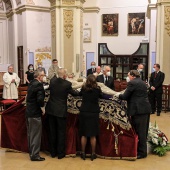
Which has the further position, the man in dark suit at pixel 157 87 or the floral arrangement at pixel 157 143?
the man in dark suit at pixel 157 87

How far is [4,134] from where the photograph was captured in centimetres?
573

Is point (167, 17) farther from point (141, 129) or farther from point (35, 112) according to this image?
point (35, 112)

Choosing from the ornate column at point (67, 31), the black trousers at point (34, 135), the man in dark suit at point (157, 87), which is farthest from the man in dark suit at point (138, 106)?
the ornate column at point (67, 31)

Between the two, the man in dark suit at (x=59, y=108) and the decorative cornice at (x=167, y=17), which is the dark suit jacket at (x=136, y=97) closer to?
the man in dark suit at (x=59, y=108)

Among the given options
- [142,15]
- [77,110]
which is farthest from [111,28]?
[77,110]

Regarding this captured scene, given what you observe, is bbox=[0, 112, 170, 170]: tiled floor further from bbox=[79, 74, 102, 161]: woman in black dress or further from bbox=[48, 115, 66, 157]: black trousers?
bbox=[79, 74, 102, 161]: woman in black dress

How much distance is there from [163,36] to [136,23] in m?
5.30

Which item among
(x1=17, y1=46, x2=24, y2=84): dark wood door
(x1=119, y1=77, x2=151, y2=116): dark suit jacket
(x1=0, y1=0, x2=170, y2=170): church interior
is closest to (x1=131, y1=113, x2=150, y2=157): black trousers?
(x1=119, y1=77, x2=151, y2=116): dark suit jacket

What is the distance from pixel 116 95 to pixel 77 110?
0.78 metres

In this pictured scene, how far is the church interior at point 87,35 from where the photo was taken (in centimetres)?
1014

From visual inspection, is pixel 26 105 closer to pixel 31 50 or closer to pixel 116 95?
pixel 116 95

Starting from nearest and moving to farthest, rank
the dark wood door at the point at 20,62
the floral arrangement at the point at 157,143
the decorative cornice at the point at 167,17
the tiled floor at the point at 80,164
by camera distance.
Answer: the tiled floor at the point at 80,164 → the floral arrangement at the point at 157,143 → the decorative cornice at the point at 167,17 → the dark wood door at the point at 20,62

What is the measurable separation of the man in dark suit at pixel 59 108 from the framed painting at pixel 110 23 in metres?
10.4

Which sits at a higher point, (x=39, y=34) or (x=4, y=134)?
(x=39, y=34)
